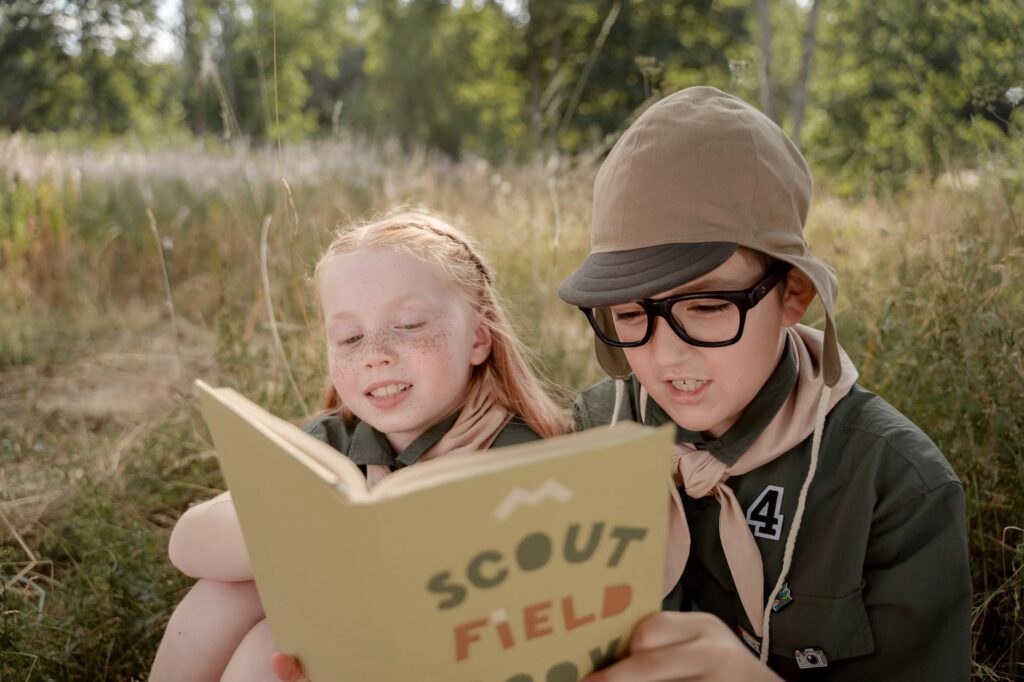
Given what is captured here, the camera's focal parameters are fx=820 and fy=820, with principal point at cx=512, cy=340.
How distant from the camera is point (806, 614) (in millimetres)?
1545

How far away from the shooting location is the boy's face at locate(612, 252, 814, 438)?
5.00ft

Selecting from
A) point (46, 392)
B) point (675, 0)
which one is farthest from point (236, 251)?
point (675, 0)

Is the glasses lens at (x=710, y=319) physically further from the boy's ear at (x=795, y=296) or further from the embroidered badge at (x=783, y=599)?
the embroidered badge at (x=783, y=599)

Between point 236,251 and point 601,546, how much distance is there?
4.91 meters

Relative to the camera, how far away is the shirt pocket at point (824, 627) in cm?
147

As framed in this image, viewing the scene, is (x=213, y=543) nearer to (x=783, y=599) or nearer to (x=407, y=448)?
(x=407, y=448)

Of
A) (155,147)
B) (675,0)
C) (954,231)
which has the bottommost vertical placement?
(954,231)

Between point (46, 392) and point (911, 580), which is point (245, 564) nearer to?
point (911, 580)

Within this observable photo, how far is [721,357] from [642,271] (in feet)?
0.76

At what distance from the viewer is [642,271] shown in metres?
1.48

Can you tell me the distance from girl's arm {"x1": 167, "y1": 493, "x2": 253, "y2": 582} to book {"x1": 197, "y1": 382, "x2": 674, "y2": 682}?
2.02ft

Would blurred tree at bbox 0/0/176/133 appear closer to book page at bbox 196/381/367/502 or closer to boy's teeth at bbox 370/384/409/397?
boy's teeth at bbox 370/384/409/397

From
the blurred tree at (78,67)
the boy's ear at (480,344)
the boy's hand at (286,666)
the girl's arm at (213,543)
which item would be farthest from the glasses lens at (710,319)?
the blurred tree at (78,67)

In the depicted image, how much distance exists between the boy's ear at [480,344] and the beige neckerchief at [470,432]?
100 mm
